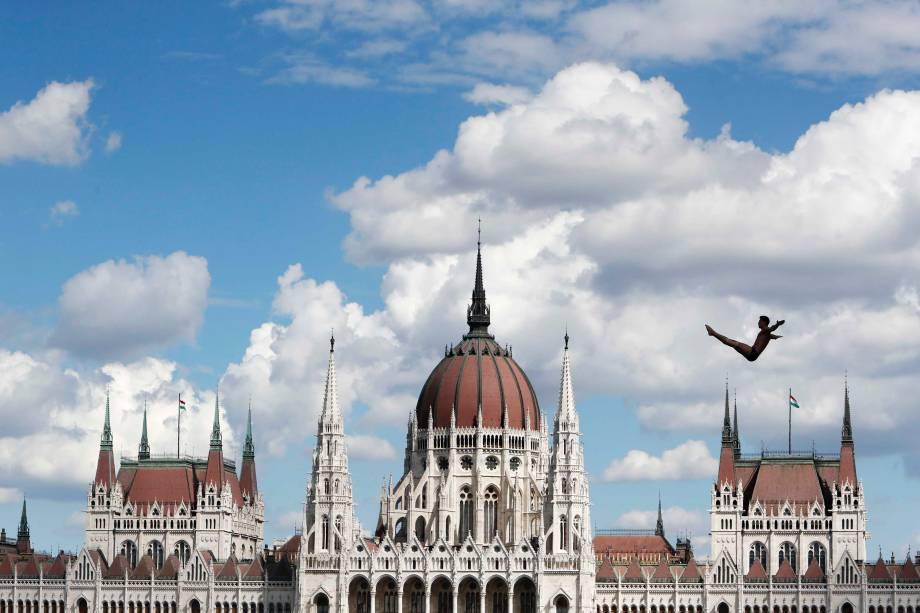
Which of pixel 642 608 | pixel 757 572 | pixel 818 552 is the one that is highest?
pixel 818 552

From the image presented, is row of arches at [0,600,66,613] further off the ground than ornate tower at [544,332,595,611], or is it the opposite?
ornate tower at [544,332,595,611]

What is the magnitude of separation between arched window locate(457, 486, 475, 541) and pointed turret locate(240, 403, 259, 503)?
29412 millimetres

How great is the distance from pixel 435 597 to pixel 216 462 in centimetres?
3184

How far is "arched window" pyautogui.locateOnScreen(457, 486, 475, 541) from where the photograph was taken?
516 feet

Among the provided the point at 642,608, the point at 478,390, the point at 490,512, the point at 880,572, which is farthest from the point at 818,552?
the point at 478,390

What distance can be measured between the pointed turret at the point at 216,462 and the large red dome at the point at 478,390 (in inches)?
835

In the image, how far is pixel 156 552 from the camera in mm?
167125

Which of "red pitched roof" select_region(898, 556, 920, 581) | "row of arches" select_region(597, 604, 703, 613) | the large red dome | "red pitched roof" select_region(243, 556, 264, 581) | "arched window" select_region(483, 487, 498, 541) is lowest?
"row of arches" select_region(597, 604, 703, 613)

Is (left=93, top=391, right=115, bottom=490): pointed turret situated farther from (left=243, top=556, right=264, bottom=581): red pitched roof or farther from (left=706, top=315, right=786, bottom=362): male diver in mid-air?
(left=706, top=315, right=786, bottom=362): male diver in mid-air

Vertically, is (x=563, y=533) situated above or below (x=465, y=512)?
below

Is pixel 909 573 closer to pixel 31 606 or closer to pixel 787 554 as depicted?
pixel 787 554

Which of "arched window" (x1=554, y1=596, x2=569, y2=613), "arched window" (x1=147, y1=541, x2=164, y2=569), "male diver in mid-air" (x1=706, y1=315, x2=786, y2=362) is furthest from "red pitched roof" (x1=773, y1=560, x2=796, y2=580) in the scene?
"male diver in mid-air" (x1=706, y1=315, x2=786, y2=362)

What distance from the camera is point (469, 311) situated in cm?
16750

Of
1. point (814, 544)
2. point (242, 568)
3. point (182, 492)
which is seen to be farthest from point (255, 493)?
point (814, 544)
